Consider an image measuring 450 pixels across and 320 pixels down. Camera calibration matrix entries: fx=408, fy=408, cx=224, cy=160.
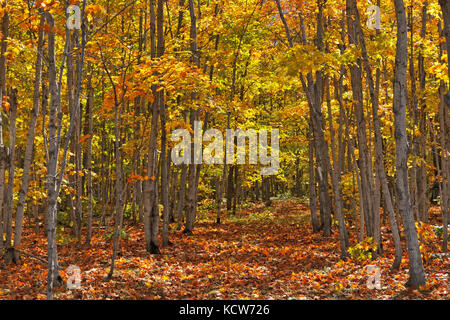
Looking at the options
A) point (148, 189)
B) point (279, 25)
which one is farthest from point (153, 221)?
point (279, 25)

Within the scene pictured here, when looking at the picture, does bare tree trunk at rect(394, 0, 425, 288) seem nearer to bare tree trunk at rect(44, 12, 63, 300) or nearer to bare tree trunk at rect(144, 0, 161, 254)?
bare tree trunk at rect(44, 12, 63, 300)

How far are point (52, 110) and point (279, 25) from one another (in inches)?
459

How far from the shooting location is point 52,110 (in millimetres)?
6348

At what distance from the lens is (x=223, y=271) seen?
9.91m

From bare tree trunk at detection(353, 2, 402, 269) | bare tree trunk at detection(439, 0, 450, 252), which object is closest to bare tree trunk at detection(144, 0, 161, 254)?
bare tree trunk at detection(353, 2, 402, 269)

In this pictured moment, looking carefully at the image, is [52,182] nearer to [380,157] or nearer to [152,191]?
[152,191]

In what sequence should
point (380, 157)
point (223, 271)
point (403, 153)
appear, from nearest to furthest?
point (403, 153), point (380, 157), point (223, 271)

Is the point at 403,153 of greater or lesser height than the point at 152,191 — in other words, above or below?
above

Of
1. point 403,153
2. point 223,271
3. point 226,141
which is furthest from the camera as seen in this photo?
point 226,141

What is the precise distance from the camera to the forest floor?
736 centimetres

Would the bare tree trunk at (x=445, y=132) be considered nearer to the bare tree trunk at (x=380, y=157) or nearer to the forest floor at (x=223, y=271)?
the forest floor at (x=223, y=271)

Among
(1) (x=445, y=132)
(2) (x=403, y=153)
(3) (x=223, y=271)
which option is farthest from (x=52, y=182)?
(1) (x=445, y=132)

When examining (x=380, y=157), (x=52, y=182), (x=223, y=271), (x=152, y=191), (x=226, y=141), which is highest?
(x=226, y=141)

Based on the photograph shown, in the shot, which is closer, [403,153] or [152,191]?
[403,153]
